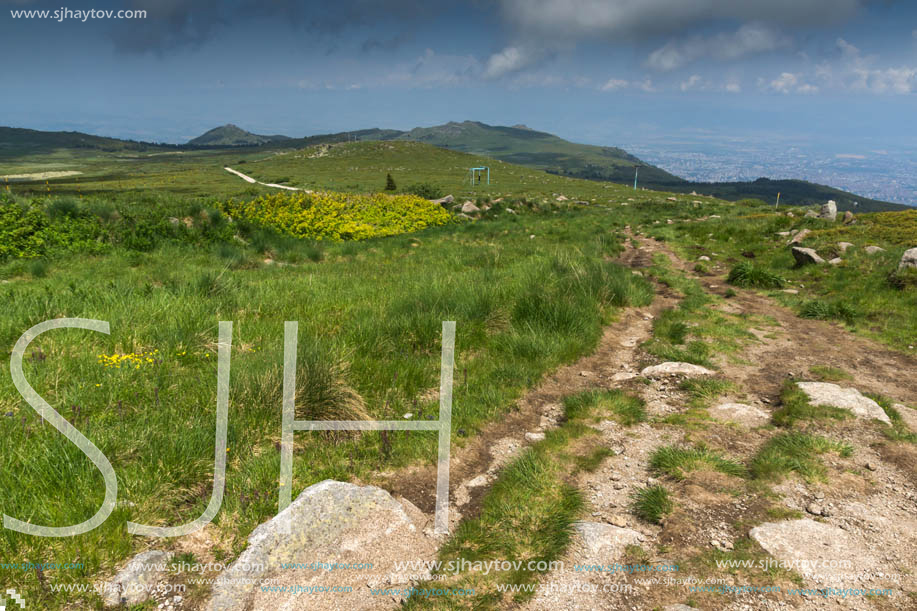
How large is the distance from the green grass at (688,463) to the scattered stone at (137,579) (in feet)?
13.3

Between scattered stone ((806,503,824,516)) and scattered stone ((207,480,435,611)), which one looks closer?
scattered stone ((207,480,435,611))

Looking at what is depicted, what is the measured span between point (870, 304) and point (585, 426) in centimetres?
899

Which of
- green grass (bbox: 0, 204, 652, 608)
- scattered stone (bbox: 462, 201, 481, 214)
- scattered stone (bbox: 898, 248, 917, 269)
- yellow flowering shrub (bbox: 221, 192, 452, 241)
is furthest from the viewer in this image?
scattered stone (bbox: 462, 201, 481, 214)

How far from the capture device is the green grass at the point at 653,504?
11.4 ft

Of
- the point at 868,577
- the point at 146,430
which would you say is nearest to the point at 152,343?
the point at 146,430

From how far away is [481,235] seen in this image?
19594 mm

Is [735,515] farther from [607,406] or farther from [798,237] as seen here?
[798,237]

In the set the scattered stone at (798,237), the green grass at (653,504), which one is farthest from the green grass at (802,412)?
the scattered stone at (798,237)

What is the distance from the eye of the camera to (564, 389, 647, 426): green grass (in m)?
5.26

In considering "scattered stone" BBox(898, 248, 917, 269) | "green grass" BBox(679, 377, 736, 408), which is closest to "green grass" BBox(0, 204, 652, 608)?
"green grass" BBox(679, 377, 736, 408)

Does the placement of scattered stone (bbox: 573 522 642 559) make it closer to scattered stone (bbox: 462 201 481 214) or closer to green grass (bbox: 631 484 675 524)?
green grass (bbox: 631 484 675 524)

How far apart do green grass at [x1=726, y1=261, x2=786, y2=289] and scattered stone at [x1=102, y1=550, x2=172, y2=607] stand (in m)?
13.6

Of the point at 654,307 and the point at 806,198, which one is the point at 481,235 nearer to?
the point at 654,307

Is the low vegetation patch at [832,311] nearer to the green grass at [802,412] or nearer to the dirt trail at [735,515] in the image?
the dirt trail at [735,515]
